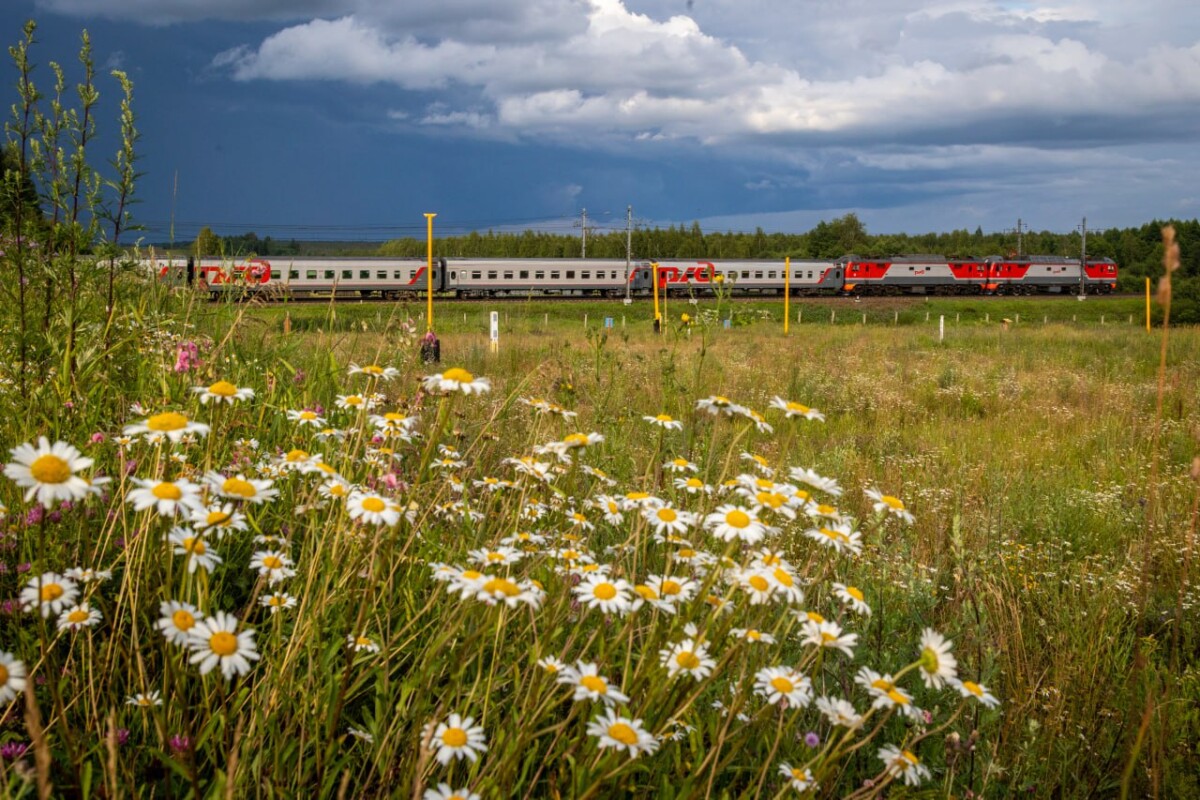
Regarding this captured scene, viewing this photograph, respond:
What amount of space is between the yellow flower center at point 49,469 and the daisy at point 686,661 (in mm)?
950

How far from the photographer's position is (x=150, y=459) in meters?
2.30

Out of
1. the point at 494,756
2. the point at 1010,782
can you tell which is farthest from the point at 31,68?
the point at 1010,782

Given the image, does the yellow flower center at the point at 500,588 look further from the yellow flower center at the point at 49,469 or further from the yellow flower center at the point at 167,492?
the yellow flower center at the point at 49,469

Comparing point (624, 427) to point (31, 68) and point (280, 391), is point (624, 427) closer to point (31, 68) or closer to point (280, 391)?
point (280, 391)

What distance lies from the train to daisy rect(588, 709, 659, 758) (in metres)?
28.7

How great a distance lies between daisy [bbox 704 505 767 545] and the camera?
4.88 ft

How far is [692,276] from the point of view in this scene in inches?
1631

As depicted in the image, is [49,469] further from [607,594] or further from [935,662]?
[935,662]

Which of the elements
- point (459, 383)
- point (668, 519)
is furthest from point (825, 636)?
point (459, 383)

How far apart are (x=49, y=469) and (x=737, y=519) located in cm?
107

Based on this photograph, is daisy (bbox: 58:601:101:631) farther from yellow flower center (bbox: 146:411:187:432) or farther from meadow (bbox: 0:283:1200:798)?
yellow flower center (bbox: 146:411:187:432)

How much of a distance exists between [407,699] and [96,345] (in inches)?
82.9

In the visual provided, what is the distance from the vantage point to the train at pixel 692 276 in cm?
3606

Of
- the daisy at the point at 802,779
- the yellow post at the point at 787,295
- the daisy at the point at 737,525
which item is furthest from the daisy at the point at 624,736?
the yellow post at the point at 787,295
